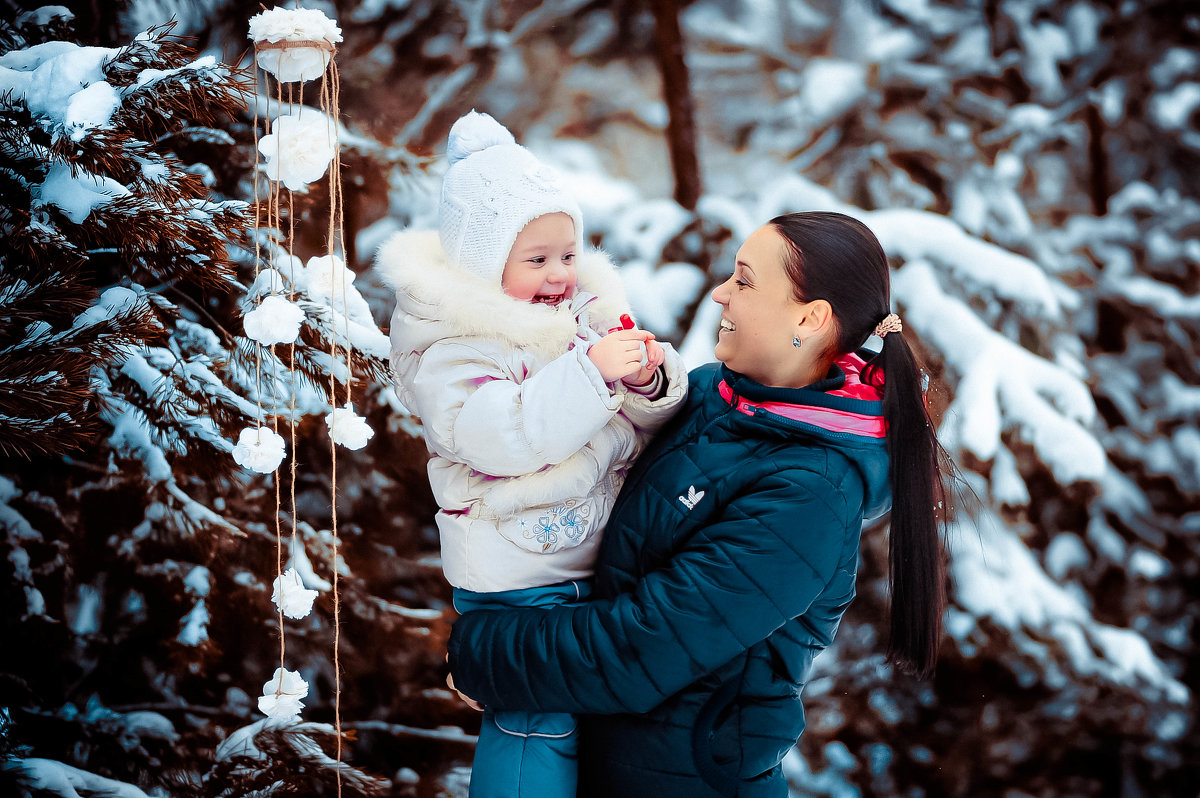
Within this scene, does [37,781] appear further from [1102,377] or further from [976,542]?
[1102,377]

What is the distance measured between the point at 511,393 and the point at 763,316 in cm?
37

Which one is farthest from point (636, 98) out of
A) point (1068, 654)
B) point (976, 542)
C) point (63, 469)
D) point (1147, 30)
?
point (1068, 654)

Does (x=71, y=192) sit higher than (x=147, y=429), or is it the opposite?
(x=71, y=192)

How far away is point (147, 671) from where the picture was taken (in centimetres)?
235

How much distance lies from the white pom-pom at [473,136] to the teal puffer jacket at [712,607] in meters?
0.51

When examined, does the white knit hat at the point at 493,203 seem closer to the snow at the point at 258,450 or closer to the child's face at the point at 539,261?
the child's face at the point at 539,261

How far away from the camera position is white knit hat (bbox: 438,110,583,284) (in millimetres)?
1313

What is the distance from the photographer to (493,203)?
1316 millimetres

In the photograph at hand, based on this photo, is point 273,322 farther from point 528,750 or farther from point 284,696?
point 528,750

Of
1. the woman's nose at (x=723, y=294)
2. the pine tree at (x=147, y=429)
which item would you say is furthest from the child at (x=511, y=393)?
the pine tree at (x=147, y=429)

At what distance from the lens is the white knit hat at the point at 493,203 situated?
1.31 metres

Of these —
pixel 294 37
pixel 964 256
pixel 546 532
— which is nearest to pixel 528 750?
pixel 546 532

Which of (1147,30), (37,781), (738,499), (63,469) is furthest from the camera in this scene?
(1147,30)

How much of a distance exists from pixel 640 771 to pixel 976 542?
5.30 feet
